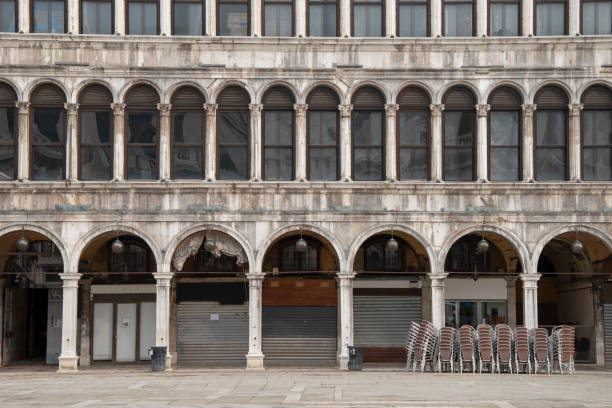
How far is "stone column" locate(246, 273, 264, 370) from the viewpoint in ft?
113

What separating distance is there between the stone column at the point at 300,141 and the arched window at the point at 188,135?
299 cm

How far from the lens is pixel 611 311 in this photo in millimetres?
37156

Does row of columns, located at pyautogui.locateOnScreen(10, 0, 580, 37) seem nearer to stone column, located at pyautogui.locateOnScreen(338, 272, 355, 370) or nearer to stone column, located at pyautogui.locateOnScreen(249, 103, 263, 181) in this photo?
stone column, located at pyautogui.locateOnScreen(249, 103, 263, 181)

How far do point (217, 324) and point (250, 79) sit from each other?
27.5ft

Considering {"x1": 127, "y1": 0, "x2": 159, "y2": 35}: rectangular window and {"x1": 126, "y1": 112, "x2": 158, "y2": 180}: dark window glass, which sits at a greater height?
{"x1": 127, "y1": 0, "x2": 159, "y2": 35}: rectangular window

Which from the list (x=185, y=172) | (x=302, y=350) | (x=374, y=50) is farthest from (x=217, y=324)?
(x=374, y=50)

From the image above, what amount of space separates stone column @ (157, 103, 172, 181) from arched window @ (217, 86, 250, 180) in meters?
1.58

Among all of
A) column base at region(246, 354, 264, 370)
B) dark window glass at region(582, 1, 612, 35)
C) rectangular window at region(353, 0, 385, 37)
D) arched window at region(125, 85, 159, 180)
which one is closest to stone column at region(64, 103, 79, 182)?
arched window at region(125, 85, 159, 180)

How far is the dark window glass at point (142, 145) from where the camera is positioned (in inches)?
1377

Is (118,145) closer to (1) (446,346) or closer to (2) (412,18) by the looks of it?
(2) (412,18)

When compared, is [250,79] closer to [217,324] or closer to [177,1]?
[177,1]

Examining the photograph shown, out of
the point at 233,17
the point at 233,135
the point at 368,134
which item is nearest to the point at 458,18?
the point at 368,134

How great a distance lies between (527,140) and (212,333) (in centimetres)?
1216

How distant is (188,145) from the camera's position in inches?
1379
